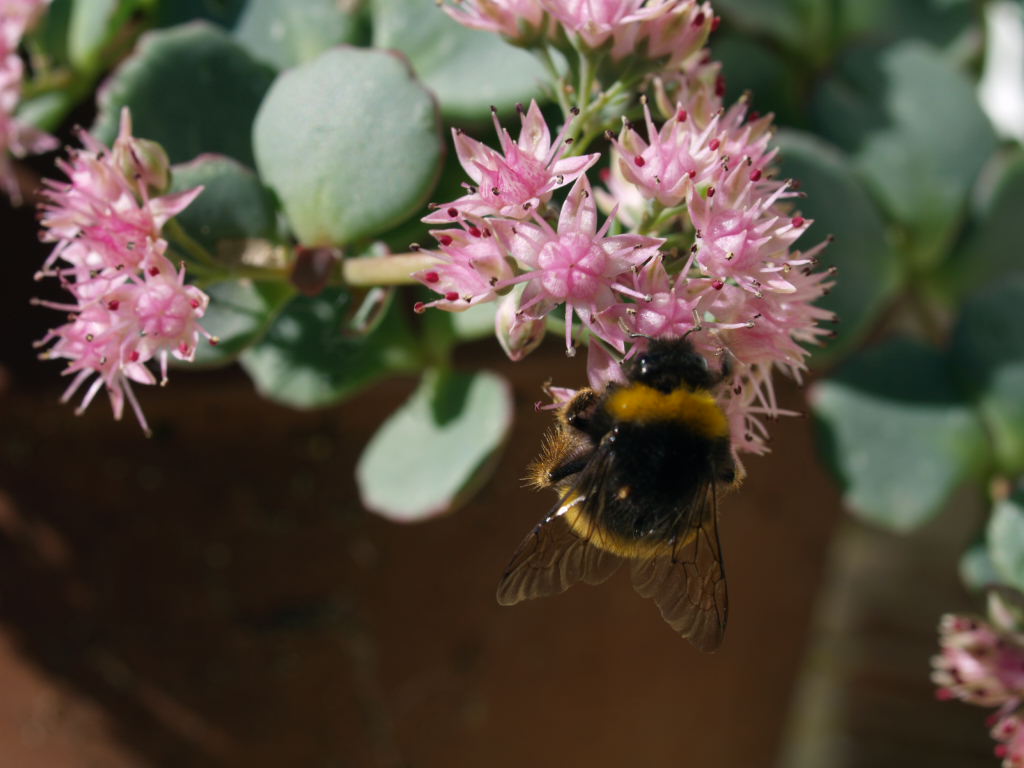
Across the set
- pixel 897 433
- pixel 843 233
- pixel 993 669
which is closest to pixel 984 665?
pixel 993 669

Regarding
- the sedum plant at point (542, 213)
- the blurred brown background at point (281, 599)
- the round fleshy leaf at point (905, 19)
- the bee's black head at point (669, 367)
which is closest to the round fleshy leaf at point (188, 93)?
the sedum plant at point (542, 213)

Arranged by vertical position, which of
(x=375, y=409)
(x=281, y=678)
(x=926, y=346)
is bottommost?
(x=281, y=678)

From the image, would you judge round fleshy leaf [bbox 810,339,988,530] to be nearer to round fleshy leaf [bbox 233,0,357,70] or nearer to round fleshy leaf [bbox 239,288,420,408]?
round fleshy leaf [bbox 239,288,420,408]

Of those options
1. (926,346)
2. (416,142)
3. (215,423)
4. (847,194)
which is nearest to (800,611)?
(926,346)

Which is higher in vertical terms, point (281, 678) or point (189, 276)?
point (189, 276)

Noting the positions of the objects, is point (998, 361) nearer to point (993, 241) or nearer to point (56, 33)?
point (993, 241)

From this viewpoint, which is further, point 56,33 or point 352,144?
point 56,33

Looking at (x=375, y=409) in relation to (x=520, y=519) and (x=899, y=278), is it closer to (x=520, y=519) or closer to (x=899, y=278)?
(x=520, y=519)

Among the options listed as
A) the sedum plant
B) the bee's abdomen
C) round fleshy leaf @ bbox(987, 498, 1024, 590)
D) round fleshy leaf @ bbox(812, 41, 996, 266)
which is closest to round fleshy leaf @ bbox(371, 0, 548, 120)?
the sedum plant
